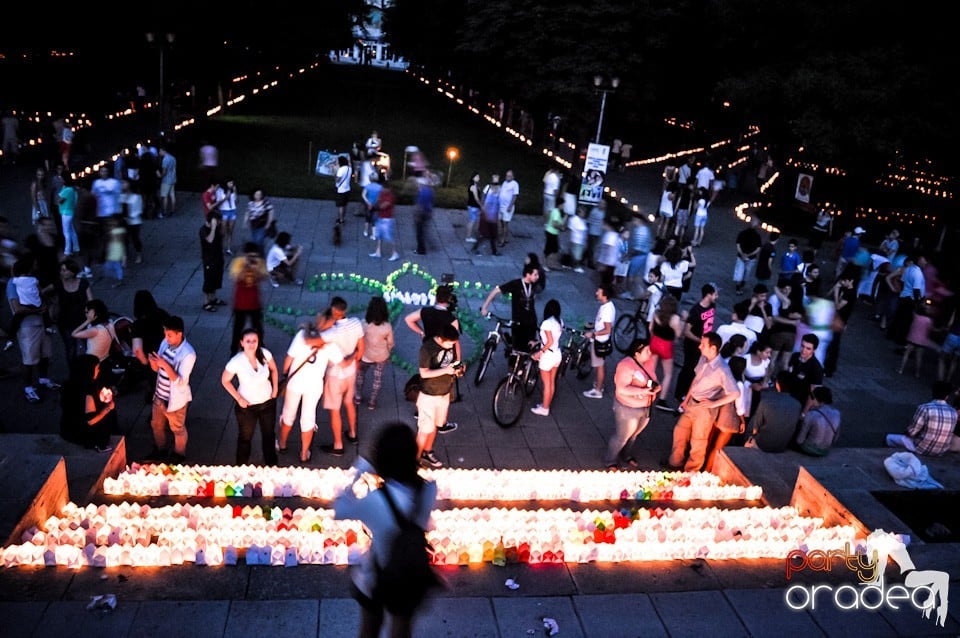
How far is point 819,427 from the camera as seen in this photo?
793 cm

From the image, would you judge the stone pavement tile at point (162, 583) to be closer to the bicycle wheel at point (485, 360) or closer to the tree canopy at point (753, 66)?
the bicycle wheel at point (485, 360)

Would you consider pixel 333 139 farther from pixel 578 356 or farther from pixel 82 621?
pixel 82 621

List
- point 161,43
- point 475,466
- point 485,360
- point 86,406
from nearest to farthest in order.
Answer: point 86,406 < point 475,466 < point 485,360 < point 161,43

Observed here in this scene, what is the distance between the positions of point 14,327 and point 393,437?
703 centimetres

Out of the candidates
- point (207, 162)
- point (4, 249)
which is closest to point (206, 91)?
point (207, 162)

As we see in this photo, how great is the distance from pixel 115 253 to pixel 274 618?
945 centimetres

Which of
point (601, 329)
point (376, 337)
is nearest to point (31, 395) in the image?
point (376, 337)

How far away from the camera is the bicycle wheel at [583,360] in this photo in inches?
429

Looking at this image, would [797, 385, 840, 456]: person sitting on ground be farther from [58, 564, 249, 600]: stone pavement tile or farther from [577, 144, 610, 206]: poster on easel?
[577, 144, 610, 206]: poster on easel

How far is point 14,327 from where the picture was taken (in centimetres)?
873

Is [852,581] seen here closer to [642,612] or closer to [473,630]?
[642,612]

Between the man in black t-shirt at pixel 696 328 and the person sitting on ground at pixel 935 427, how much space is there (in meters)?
2.64

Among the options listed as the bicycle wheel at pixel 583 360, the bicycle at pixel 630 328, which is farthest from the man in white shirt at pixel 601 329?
the bicycle at pixel 630 328

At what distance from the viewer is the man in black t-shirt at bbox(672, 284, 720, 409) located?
9992mm
